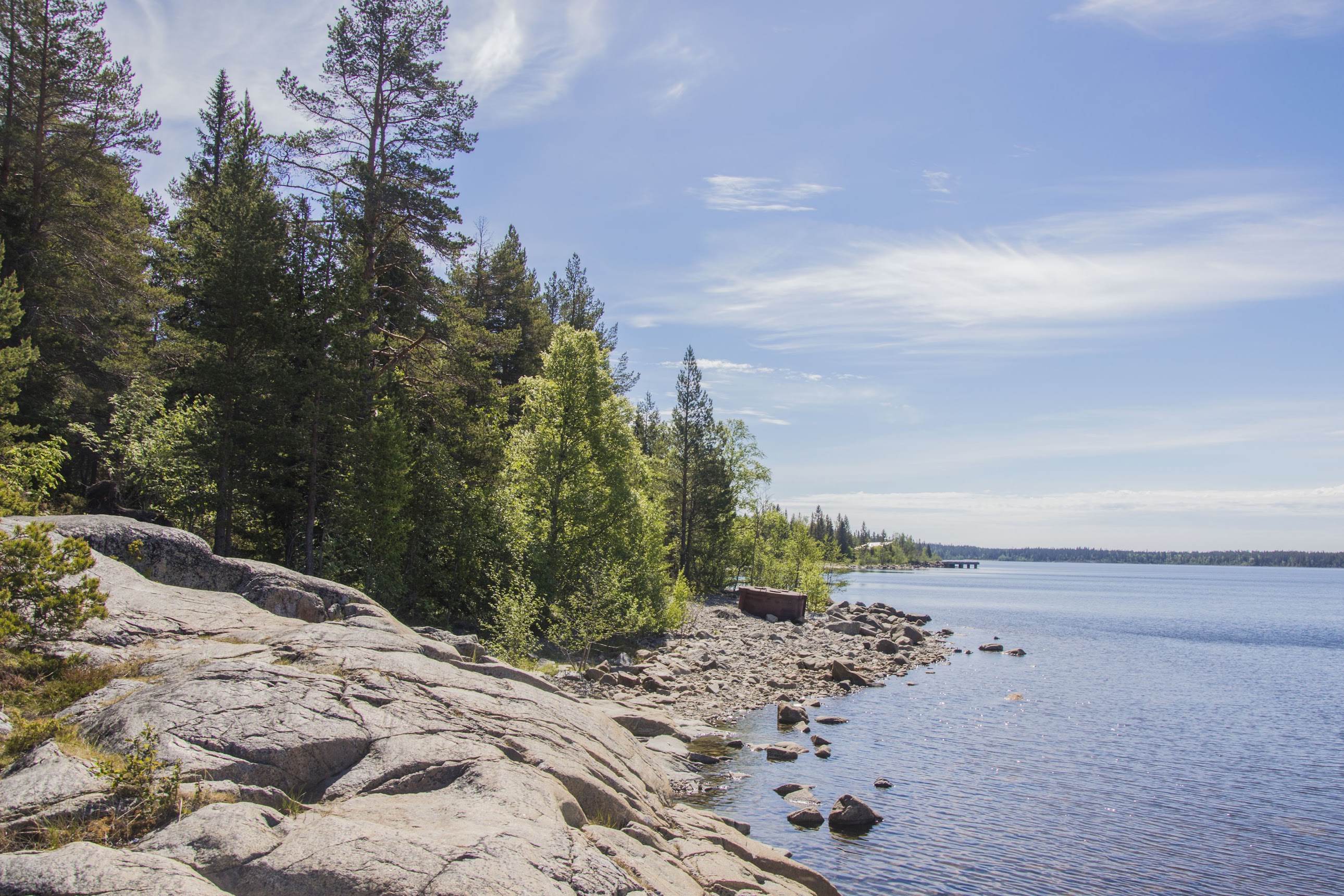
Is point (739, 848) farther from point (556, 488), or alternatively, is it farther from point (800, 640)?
point (800, 640)

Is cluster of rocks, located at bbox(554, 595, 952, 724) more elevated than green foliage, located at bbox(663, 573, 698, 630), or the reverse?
green foliage, located at bbox(663, 573, 698, 630)

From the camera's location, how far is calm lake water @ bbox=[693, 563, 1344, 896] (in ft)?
47.9

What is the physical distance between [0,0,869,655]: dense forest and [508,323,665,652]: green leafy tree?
105 mm

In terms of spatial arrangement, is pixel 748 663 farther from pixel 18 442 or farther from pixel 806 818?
pixel 18 442

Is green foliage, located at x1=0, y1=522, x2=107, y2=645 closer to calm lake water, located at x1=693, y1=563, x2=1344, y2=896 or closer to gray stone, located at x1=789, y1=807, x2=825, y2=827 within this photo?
calm lake water, located at x1=693, y1=563, x2=1344, y2=896

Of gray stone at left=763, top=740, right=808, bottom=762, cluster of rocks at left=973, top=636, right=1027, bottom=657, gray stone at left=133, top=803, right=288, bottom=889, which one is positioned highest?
gray stone at left=133, top=803, right=288, bottom=889

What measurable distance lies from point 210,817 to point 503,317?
41444 mm

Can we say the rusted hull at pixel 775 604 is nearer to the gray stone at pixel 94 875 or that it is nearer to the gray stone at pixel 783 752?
the gray stone at pixel 783 752

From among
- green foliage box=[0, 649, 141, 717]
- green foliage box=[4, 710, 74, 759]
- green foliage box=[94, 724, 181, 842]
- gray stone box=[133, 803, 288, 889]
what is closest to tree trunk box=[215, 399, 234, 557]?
green foliage box=[0, 649, 141, 717]

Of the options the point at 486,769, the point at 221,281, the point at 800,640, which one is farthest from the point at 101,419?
the point at 486,769

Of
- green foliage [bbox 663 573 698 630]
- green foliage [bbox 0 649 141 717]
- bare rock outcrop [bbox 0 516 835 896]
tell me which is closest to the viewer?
bare rock outcrop [bbox 0 516 835 896]

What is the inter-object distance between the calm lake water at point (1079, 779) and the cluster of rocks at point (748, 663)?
171 cm

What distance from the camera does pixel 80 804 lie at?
20.5 feet

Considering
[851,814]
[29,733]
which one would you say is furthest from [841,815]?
[29,733]
